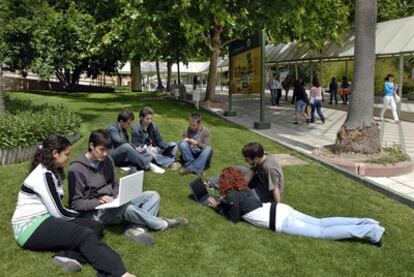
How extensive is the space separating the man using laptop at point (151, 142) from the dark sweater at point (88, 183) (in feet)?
10.7

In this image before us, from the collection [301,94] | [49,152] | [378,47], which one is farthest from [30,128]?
[378,47]

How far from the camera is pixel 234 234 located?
18.5 feet

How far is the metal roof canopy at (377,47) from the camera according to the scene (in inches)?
703

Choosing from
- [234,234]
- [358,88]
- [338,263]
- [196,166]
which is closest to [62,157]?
[234,234]

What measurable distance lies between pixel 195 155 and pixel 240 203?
126 inches

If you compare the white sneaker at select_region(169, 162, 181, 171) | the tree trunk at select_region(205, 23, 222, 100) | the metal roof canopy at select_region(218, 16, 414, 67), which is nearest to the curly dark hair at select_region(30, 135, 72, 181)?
the white sneaker at select_region(169, 162, 181, 171)

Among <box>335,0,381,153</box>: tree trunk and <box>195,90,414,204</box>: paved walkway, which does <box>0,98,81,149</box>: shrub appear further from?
<box>335,0,381,153</box>: tree trunk

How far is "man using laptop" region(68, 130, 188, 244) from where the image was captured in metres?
5.17

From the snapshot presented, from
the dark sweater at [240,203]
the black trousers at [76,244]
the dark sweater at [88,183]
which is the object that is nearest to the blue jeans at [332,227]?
the dark sweater at [240,203]

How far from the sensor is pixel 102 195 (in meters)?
5.39

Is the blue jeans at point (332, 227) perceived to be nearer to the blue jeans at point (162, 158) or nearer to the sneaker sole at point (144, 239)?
the sneaker sole at point (144, 239)

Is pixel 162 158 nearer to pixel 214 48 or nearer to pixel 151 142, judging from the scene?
pixel 151 142

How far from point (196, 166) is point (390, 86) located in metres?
11.1

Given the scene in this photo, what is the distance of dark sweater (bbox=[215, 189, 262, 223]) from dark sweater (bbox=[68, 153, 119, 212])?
4.71 feet
